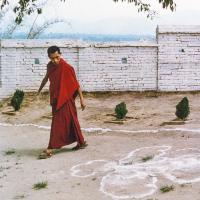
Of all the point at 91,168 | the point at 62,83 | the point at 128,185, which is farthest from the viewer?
the point at 62,83

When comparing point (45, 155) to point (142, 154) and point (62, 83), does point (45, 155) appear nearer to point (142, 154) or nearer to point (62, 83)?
point (62, 83)

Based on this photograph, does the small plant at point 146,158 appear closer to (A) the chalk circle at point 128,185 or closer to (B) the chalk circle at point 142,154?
(B) the chalk circle at point 142,154

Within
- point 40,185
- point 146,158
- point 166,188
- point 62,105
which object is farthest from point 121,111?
point 166,188

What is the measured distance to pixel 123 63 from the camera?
14.1m

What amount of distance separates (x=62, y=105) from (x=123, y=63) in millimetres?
6087

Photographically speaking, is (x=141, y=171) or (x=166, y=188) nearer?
(x=166, y=188)

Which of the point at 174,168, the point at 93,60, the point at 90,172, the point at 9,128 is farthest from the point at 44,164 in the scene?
the point at 93,60

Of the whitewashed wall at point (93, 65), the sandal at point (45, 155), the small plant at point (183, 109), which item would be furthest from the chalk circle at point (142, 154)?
the whitewashed wall at point (93, 65)

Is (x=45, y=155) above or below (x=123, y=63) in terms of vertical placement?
below

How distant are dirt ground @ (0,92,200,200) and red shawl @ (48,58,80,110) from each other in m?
0.84

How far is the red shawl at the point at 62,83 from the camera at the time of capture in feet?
27.0

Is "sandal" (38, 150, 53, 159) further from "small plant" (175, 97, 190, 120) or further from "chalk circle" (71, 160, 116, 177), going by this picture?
"small plant" (175, 97, 190, 120)

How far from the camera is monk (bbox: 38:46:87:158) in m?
8.23

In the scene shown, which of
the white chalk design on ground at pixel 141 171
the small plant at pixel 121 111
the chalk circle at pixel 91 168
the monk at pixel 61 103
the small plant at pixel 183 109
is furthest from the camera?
the small plant at pixel 121 111
